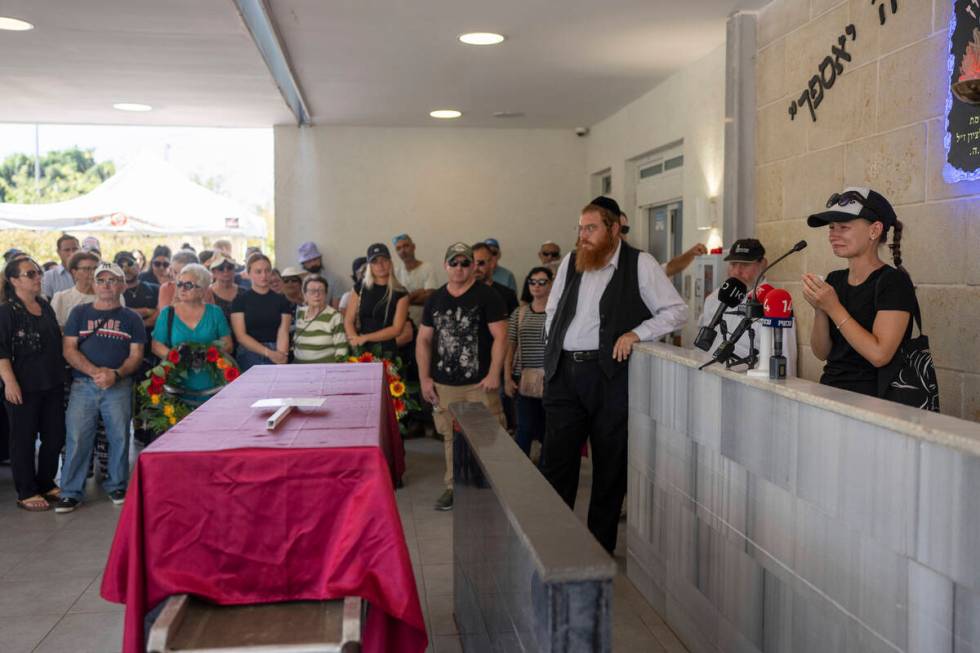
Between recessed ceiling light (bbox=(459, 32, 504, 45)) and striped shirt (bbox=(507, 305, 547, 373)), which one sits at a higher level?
recessed ceiling light (bbox=(459, 32, 504, 45))

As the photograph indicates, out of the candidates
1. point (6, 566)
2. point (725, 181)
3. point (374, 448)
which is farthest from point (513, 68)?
point (374, 448)

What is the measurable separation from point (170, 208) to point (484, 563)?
11.2 metres

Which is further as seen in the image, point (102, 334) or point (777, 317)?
point (102, 334)

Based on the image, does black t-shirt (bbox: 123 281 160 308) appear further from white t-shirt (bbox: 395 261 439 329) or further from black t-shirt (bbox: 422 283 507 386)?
black t-shirt (bbox: 422 283 507 386)

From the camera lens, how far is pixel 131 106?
9.95m

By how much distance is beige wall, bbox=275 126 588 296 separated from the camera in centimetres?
1132

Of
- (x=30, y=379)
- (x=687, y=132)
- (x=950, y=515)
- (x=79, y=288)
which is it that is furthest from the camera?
(x=687, y=132)

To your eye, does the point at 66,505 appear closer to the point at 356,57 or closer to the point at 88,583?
the point at 88,583

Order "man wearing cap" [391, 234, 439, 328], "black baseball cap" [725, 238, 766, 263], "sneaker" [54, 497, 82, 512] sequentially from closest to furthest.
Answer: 1. "black baseball cap" [725, 238, 766, 263]
2. "sneaker" [54, 497, 82, 512]
3. "man wearing cap" [391, 234, 439, 328]

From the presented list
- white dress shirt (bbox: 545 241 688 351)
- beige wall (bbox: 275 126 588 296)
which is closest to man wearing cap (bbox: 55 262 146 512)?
white dress shirt (bbox: 545 241 688 351)

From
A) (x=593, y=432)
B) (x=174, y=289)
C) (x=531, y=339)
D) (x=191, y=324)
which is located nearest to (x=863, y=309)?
(x=593, y=432)

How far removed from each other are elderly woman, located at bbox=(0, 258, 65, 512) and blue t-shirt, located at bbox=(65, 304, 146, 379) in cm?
13

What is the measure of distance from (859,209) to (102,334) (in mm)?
4766

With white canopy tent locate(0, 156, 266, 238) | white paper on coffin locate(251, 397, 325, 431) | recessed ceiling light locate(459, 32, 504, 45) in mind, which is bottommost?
white paper on coffin locate(251, 397, 325, 431)
